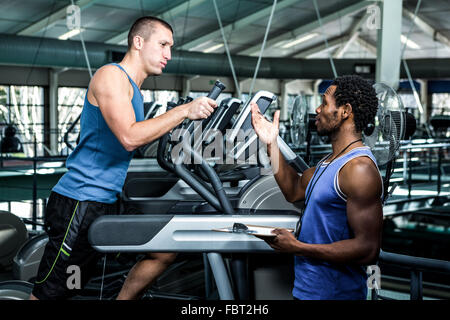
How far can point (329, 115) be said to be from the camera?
141 cm

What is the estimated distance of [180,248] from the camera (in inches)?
65.8

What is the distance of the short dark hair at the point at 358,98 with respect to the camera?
4.51 feet

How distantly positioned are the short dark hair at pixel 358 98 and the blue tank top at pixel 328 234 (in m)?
0.08

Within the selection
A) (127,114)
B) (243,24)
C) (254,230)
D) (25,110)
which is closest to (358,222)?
(254,230)

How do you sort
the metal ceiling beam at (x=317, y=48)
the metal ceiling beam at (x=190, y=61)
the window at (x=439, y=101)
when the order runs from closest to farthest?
1. the metal ceiling beam at (x=190, y=61)
2. the metal ceiling beam at (x=317, y=48)
3. the window at (x=439, y=101)

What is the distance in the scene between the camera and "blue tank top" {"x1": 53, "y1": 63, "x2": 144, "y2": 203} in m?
1.63

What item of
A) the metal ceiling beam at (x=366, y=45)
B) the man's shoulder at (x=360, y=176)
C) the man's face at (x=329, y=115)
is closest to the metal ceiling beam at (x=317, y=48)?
the metal ceiling beam at (x=366, y=45)

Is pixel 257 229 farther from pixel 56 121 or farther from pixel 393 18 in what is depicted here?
pixel 56 121

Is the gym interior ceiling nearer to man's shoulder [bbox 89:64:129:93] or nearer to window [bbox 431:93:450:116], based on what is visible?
window [bbox 431:93:450:116]

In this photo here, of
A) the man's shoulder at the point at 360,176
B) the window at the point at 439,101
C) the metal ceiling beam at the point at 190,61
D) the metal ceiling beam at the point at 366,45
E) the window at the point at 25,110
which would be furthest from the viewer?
the window at the point at 439,101

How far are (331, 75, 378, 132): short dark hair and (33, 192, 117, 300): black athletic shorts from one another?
0.82 meters

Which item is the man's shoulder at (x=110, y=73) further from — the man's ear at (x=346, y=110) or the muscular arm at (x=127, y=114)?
the man's ear at (x=346, y=110)

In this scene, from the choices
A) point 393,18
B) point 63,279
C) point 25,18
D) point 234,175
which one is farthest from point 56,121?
point 63,279

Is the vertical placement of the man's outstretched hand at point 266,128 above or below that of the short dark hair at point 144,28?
below
